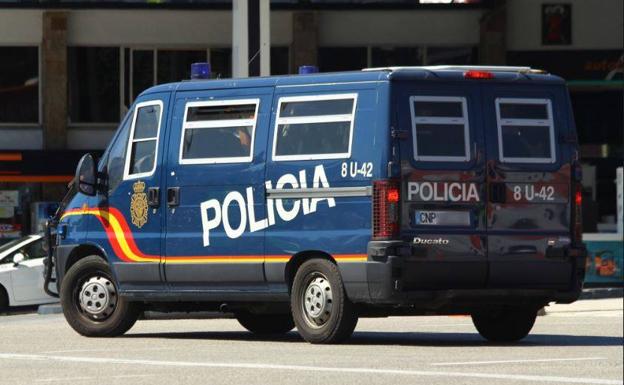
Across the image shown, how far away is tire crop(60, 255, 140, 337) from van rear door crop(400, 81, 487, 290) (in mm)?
3523

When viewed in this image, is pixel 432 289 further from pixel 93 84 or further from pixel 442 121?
pixel 93 84

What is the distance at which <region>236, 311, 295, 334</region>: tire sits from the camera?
18719 millimetres

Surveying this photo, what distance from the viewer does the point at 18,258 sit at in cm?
2839


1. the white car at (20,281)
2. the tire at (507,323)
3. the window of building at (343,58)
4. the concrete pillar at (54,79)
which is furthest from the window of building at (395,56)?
the tire at (507,323)

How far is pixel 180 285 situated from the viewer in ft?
57.6

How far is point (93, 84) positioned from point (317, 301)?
27.2m

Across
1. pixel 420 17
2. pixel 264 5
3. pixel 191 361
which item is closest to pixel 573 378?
pixel 191 361

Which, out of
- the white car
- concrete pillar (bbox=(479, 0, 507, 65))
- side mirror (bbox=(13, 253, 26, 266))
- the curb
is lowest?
the curb

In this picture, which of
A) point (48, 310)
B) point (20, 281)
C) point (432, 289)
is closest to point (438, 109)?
point (432, 289)

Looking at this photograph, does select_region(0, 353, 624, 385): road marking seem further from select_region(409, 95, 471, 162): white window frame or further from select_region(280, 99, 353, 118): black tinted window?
select_region(280, 99, 353, 118): black tinted window

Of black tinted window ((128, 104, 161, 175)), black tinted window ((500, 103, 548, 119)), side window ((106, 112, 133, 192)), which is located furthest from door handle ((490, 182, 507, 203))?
side window ((106, 112, 133, 192))

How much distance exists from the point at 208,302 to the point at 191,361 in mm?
3417

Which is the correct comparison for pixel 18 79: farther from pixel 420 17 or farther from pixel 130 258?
pixel 130 258

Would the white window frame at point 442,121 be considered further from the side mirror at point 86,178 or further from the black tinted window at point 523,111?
the side mirror at point 86,178
